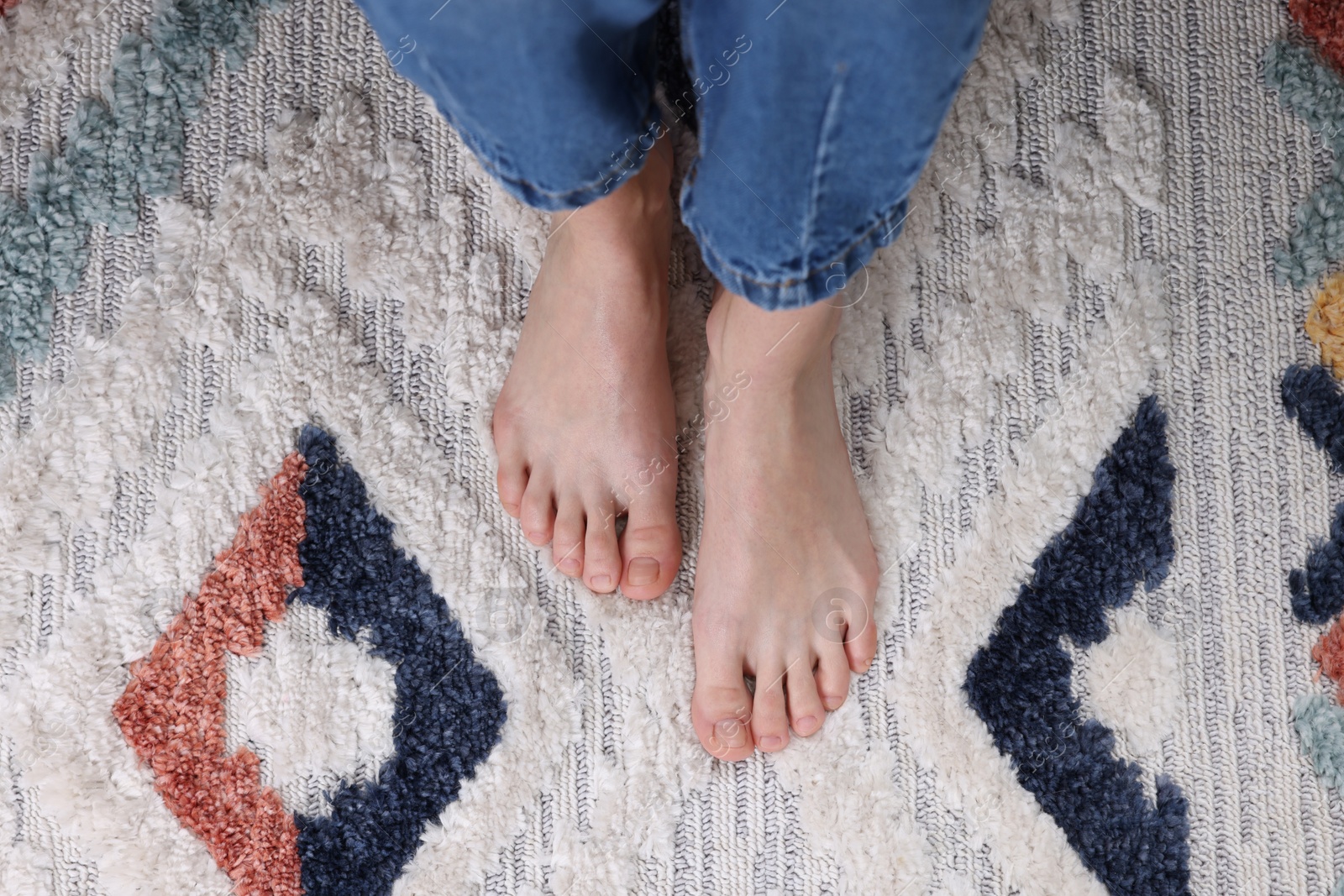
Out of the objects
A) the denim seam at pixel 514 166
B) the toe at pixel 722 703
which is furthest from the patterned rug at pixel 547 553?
the denim seam at pixel 514 166

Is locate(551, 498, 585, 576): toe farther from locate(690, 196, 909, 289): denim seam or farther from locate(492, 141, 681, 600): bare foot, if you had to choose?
locate(690, 196, 909, 289): denim seam

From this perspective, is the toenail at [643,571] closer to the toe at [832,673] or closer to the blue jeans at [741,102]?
the toe at [832,673]

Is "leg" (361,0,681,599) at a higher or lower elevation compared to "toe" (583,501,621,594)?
higher

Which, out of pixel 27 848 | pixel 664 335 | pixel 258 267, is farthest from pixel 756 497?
pixel 27 848

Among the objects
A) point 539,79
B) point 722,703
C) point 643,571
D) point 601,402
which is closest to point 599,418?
point 601,402

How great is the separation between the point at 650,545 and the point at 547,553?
8 cm

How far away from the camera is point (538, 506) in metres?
0.67

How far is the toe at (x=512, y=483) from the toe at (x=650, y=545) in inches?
3.2

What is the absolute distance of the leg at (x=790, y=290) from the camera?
0.32 meters

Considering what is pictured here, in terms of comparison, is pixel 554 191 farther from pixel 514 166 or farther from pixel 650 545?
pixel 650 545

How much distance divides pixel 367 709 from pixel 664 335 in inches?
13.6

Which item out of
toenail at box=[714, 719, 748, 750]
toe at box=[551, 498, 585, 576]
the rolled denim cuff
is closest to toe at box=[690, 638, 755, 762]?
toenail at box=[714, 719, 748, 750]

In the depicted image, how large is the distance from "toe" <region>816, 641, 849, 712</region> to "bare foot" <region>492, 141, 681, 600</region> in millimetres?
123

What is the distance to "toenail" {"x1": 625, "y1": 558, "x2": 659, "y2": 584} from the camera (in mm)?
670
